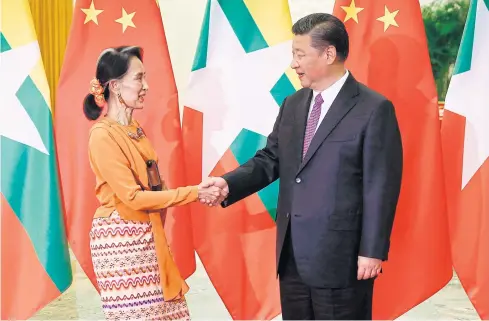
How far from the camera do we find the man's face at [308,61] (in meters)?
2.13

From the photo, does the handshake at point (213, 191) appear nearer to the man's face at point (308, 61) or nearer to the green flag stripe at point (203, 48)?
the man's face at point (308, 61)

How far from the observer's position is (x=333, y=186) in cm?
202

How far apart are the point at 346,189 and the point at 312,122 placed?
0.85 feet

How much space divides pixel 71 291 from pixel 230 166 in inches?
67.0

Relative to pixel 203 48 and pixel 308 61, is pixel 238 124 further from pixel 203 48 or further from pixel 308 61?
pixel 308 61

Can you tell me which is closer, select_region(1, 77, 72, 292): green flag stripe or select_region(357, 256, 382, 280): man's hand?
select_region(357, 256, 382, 280): man's hand

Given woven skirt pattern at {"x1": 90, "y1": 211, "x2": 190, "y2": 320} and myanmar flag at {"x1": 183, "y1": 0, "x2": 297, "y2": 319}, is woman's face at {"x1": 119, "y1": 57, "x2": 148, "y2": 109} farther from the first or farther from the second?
myanmar flag at {"x1": 183, "y1": 0, "x2": 297, "y2": 319}

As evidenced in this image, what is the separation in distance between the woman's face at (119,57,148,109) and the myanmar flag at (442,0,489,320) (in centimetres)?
130

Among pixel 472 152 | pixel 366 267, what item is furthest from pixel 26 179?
pixel 472 152

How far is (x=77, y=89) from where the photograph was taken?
2.73m

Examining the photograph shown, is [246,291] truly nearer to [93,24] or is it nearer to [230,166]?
[230,166]

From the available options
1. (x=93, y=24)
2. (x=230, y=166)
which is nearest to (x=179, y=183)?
(x=230, y=166)

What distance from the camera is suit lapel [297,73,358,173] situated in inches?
80.7

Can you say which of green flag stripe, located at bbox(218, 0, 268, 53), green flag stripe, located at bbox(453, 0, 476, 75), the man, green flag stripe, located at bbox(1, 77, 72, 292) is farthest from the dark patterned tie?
green flag stripe, located at bbox(1, 77, 72, 292)
